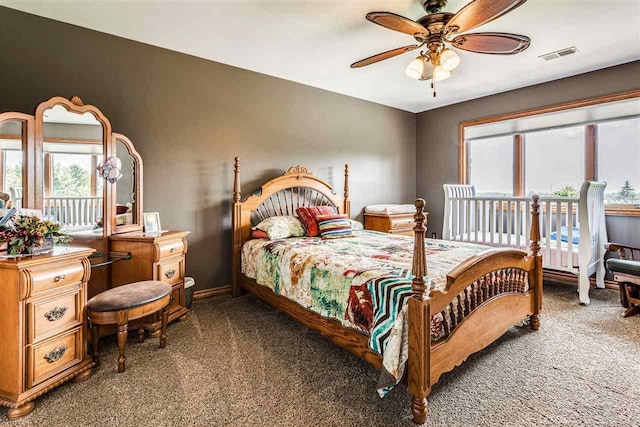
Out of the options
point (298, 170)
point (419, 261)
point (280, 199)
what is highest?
point (298, 170)

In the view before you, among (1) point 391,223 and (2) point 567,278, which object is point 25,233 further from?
(2) point 567,278

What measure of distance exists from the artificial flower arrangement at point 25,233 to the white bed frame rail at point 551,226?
160 inches

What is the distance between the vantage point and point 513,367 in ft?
6.46

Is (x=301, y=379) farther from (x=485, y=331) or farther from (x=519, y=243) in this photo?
(x=519, y=243)

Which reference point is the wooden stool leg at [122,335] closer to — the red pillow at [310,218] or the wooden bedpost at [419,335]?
the wooden bedpost at [419,335]

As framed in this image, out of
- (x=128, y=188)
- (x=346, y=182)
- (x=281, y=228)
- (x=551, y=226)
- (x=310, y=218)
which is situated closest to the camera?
(x=128, y=188)

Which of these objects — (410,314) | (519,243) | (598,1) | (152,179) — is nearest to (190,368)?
(410,314)

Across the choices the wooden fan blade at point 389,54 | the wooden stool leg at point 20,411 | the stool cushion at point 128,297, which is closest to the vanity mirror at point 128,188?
the stool cushion at point 128,297

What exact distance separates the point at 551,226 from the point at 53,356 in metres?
4.57

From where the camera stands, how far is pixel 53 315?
1728 millimetres

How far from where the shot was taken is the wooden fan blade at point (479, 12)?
1.75 m

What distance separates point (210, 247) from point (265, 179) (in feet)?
3.32

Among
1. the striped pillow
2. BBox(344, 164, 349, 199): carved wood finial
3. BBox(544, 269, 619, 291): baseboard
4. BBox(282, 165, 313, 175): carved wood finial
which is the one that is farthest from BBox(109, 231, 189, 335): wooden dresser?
BBox(544, 269, 619, 291): baseboard

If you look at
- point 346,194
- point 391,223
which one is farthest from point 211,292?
point 391,223
